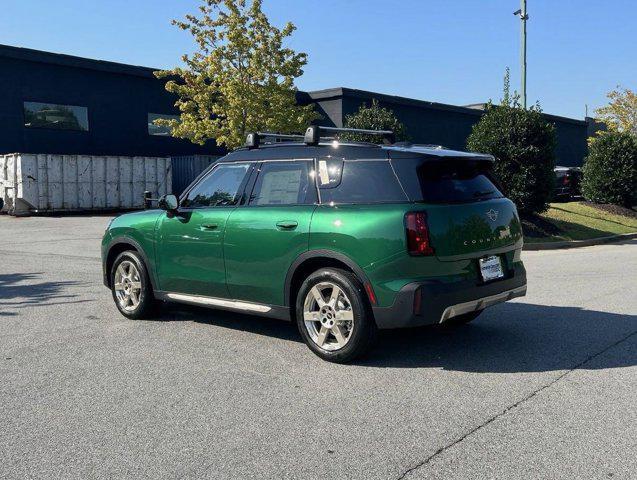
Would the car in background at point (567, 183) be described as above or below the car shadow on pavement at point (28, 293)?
above

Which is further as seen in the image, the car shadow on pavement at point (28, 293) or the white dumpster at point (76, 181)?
the white dumpster at point (76, 181)

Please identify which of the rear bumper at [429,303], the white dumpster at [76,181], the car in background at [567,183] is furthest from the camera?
the car in background at [567,183]

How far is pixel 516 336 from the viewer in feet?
20.6

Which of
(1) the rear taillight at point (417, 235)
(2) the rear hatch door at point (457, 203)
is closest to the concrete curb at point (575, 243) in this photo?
(2) the rear hatch door at point (457, 203)

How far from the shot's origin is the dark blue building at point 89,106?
28672mm

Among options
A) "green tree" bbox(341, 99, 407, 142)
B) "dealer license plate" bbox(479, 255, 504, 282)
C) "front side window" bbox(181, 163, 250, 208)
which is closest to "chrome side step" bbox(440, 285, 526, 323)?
"dealer license plate" bbox(479, 255, 504, 282)

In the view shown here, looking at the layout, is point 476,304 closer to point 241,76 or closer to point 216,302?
point 216,302

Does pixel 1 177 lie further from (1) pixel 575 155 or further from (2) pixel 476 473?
(1) pixel 575 155

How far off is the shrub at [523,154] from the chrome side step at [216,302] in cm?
1221

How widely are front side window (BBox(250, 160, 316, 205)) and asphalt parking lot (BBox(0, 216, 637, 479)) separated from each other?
1355 mm

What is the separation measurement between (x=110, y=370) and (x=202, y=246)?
1.60 metres

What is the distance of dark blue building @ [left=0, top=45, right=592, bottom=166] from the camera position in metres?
28.7

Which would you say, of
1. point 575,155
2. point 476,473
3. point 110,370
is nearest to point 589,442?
point 476,473

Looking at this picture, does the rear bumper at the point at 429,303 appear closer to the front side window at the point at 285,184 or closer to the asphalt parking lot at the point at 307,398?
the asphalt parking lot at the point at 307,398
